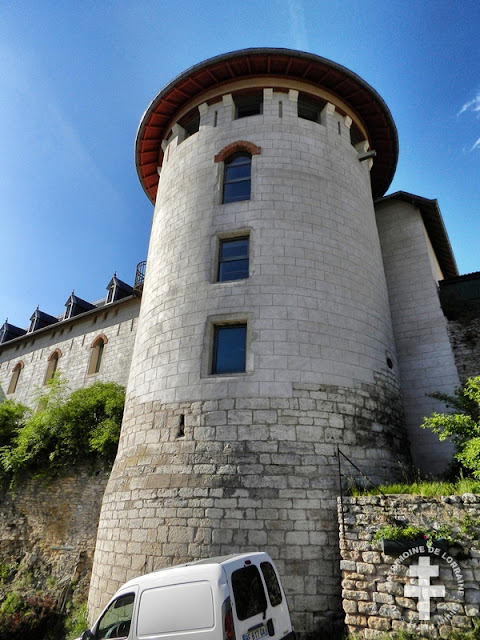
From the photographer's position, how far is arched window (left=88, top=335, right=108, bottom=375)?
62.7 ft

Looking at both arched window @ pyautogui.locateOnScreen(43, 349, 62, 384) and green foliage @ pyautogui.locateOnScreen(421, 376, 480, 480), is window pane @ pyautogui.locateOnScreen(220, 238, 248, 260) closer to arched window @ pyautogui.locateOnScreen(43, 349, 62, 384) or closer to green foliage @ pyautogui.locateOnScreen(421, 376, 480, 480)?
green foliage @ pyautogui.locateOnScreen(421, 376, 480, 480)

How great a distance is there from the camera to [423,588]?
5.58 m

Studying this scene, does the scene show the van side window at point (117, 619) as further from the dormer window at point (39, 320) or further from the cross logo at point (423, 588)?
the dormer window at point (39, 320)

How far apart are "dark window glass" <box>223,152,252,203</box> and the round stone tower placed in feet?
0.19

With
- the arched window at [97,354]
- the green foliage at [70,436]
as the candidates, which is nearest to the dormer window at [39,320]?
the arched window at [97,354]

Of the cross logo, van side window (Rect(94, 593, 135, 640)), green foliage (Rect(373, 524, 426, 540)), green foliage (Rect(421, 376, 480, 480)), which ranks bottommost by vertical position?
van side window (Rect(94, 593, 135, 640))

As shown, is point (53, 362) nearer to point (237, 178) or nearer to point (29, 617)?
point (29, 617)

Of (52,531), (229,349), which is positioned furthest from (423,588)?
(52,531)

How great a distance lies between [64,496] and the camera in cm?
Result: 1173

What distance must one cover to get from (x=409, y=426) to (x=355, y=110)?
9.93 meters

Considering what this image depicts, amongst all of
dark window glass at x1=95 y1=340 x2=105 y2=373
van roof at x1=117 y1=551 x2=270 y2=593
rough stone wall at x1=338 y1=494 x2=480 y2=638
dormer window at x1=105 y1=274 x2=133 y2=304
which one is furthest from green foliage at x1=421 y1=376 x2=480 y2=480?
dormer window at x1=105 y1=274 x2=133 y2=304

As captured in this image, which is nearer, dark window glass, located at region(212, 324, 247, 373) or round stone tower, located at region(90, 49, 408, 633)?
round stone tower, located at region(90, 49, 408, 633)

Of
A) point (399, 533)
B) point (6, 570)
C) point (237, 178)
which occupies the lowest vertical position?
point (6, 570)

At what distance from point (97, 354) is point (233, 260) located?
40.3 ft
